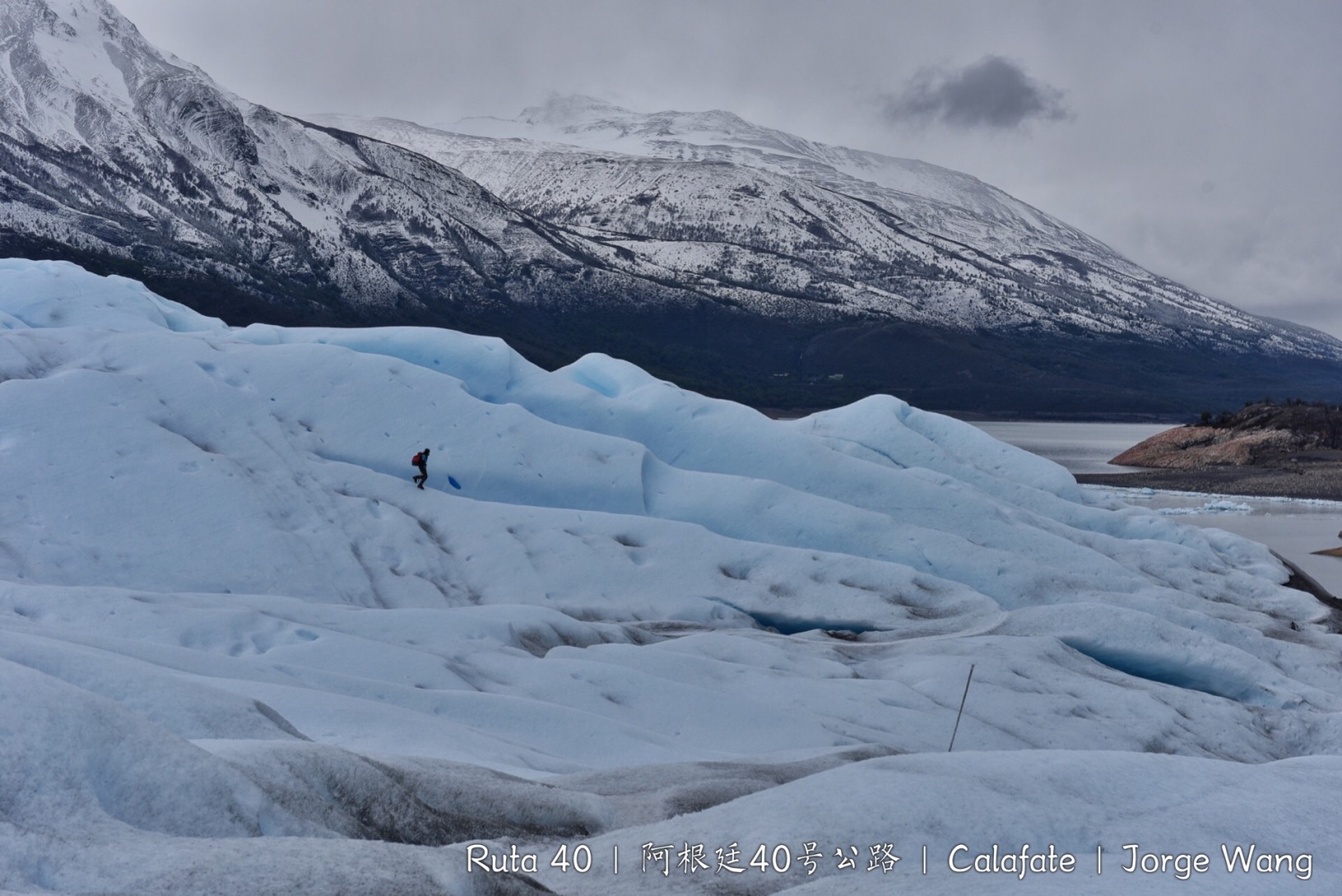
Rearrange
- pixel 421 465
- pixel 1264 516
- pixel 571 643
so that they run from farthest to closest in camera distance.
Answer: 1. pixel 1264 516
2. pixel 421 465
3. pixel 571 643

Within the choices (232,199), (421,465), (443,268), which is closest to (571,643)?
(421,465)

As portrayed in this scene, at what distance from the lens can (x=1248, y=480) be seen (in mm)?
50344

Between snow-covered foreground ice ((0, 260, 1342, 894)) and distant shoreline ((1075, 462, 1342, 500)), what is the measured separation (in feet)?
88.5

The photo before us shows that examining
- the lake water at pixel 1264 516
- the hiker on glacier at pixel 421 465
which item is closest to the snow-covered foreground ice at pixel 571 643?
the hiker on glacier at pixel 421 465

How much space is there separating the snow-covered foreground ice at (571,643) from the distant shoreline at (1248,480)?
27.0 m

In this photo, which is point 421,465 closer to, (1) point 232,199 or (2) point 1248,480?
(2) point 1248,480

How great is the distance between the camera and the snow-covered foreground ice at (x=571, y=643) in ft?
14.1

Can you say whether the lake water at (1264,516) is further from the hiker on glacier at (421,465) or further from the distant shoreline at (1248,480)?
the hiker on glacier at (421,465)

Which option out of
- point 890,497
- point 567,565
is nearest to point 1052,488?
point 890,497

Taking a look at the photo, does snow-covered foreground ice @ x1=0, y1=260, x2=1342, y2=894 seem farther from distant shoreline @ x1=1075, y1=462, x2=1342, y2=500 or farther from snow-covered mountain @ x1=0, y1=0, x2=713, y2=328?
snow-covered mountain @ x1=0, y1=0, x2=713, y2=328

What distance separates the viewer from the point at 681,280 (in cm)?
18300

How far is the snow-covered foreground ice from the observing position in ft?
14.1

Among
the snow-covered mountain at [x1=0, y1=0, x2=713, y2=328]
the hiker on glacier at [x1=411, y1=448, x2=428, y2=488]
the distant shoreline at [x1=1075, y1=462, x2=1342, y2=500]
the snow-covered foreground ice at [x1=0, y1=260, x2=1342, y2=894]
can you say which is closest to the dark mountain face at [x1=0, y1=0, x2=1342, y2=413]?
the snow-covered mountain at [x1=0, y1=0, x2=713, y2=328]

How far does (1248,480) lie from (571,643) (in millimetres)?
48481
